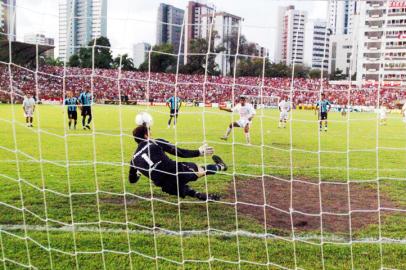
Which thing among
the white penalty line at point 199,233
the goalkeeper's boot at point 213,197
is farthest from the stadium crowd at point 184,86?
the white penalty line at point 199,233

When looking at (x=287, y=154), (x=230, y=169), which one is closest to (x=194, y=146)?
(x=287, y=154)

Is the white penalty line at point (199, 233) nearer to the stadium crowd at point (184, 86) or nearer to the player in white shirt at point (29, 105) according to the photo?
the stadium crowd at point (184, 86)

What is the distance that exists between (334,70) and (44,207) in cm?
384

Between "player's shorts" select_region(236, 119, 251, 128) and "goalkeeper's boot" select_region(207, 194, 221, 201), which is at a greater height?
"player's shorts" select_region(236, 119, 251, 128)

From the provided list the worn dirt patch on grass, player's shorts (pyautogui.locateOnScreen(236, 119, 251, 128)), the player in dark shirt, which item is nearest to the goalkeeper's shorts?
player's shorts (pyautogui.locateOnScreen(236, 119, 251, 128))

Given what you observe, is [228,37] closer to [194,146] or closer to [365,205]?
[365,205]

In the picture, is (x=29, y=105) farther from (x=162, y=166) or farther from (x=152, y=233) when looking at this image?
(x=152, y=233)

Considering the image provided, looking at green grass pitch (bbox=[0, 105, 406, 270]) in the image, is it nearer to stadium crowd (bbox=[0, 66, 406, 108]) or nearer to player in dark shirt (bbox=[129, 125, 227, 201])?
player in dark shirt (bbox=[129, 125, 227, 201])

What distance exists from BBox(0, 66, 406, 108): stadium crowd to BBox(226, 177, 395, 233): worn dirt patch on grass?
141 centimetres

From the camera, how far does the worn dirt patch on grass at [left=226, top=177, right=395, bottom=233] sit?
5.91 metres

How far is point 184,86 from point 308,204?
4704mm

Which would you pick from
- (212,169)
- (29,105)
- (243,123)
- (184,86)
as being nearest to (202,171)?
(212,169)

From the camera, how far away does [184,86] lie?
10.7 metres

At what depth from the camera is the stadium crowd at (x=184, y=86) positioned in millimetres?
6375
